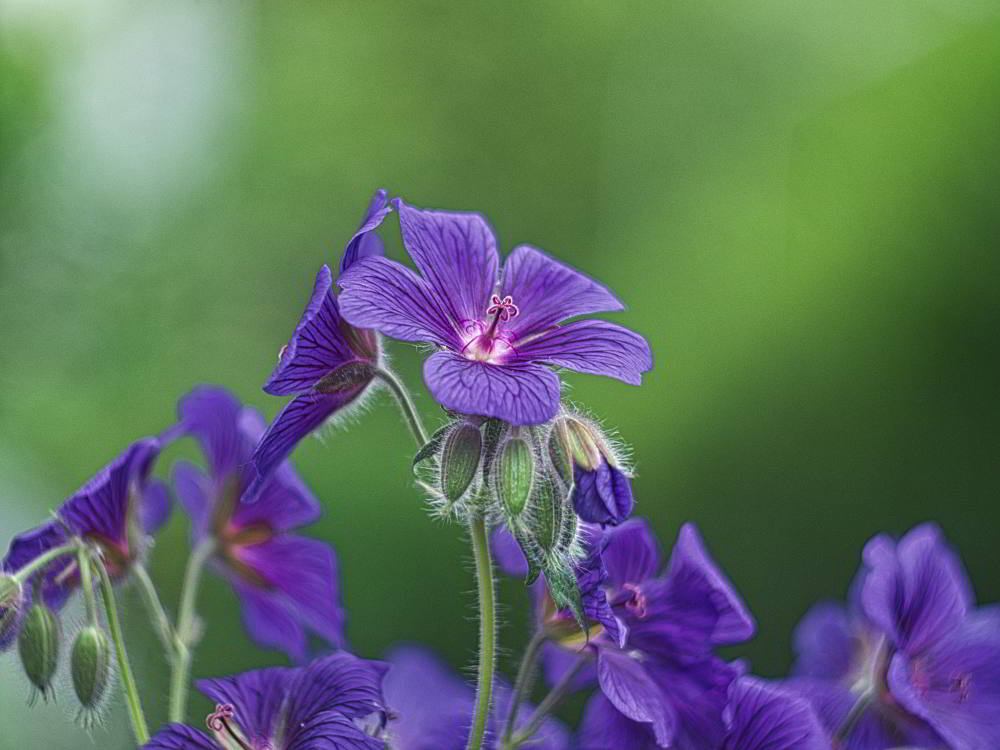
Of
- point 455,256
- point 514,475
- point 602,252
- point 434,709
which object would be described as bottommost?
point 434,709

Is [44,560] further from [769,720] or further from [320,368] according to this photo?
[769,720]

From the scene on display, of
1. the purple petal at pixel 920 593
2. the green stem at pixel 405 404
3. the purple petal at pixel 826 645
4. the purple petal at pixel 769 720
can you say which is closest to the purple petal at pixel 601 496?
the green stem at pixel 405 404

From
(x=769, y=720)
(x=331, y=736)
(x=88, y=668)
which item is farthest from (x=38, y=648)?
(x=769, y=720)

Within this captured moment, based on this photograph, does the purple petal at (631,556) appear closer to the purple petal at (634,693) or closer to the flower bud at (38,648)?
the purple petal at (634,693)

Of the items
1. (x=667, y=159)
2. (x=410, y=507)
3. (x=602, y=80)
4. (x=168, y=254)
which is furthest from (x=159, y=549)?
(x=602, y=80)

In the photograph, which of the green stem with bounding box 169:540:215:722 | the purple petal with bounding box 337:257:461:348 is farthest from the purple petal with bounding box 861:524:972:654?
the green stem with bounding box 169:540:215:722

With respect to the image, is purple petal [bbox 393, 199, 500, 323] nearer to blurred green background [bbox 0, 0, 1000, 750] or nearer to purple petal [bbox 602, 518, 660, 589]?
purple petal [bbox 602, 518, 660, 589]

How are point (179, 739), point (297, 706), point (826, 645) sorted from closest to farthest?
point (179, 739), point (297, 706), point (826, 645)
